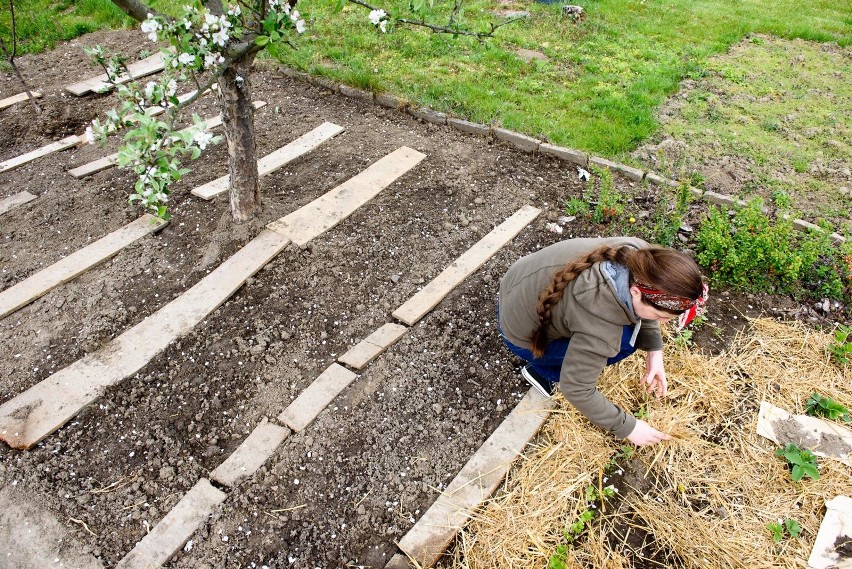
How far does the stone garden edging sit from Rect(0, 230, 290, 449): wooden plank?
89.8 inches

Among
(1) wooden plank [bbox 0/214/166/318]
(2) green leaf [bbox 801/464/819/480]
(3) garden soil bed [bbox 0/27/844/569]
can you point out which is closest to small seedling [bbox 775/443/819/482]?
(2) green leaf [bbox 801/464/819/480]

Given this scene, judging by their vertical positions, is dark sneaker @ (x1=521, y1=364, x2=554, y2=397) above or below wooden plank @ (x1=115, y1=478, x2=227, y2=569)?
above

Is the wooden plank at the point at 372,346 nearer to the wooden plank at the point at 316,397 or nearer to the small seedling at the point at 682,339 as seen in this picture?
the wooden plank at the point at 316,397

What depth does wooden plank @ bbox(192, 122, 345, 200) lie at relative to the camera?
437cm

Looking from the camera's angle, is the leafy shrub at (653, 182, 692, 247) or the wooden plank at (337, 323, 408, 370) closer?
the wooden plank at (337, 323, 408, 370)

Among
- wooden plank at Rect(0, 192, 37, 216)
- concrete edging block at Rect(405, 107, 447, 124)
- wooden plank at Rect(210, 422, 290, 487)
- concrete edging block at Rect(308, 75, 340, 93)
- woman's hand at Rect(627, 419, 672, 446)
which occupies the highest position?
concrete edging block at Rect(308, 75, 340, 93)

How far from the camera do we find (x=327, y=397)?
10.3ft

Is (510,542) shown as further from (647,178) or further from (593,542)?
(647,178)

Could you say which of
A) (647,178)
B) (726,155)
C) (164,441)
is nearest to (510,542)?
(164,441)

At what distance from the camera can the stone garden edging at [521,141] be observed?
4.57 metres

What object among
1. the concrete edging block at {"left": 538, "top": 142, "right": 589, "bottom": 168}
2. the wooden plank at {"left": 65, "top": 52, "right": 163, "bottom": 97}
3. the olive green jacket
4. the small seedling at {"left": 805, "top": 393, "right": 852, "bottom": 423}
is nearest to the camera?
the olive green jacket

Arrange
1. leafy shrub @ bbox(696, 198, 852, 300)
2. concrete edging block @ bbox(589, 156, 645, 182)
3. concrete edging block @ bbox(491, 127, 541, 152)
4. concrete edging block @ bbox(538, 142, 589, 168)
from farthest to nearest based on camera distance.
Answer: concrete edging block @ bbox(491, 127, 541, 152) < concrete edging block @ bbox(538, 142, 589, 168) < concrete edging block @ bbox(589, 156, 645, 182) < leafy shrub @ bbox(696, 198, 852, 300)

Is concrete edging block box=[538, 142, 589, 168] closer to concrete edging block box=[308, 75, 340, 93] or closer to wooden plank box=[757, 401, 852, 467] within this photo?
concrete edging block box=[308, 75, 340, 93]

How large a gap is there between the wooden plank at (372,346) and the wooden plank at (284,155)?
74.0 inches
